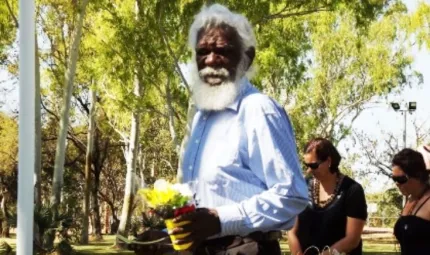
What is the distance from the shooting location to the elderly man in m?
2.24

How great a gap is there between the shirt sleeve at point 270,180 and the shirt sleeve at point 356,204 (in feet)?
8.06

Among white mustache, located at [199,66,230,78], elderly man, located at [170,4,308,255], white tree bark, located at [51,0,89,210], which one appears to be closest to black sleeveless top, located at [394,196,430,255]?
elderly man, located at [170,4,308,255]

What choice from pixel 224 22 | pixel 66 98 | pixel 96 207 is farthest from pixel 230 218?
pixel 96 207

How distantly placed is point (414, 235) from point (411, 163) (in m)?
0.40

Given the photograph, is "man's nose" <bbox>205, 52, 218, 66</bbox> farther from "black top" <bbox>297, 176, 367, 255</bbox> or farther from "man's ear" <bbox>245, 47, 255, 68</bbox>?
"black top" <bbox>297, 176, 367, 255</bbox>

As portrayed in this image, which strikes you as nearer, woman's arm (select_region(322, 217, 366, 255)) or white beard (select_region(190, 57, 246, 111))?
white beard (select_region(190, 57, 246, 111))

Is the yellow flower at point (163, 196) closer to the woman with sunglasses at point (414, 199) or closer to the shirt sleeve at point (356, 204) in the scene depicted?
the shirt sleeve at point (356, 204)

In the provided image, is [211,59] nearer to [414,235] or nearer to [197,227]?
[197,227]

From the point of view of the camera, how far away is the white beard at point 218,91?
2.43m

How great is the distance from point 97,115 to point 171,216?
34.8m

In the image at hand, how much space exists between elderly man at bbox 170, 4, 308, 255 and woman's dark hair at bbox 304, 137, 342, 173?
7.26ft

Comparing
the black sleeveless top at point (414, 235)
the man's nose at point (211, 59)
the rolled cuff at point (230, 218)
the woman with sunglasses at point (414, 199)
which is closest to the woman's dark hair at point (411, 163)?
the woman with sunglasses at point (414, 199)

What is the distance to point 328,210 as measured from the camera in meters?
4.73

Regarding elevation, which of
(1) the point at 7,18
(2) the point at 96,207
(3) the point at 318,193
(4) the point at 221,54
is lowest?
(2) the point at 96,207
